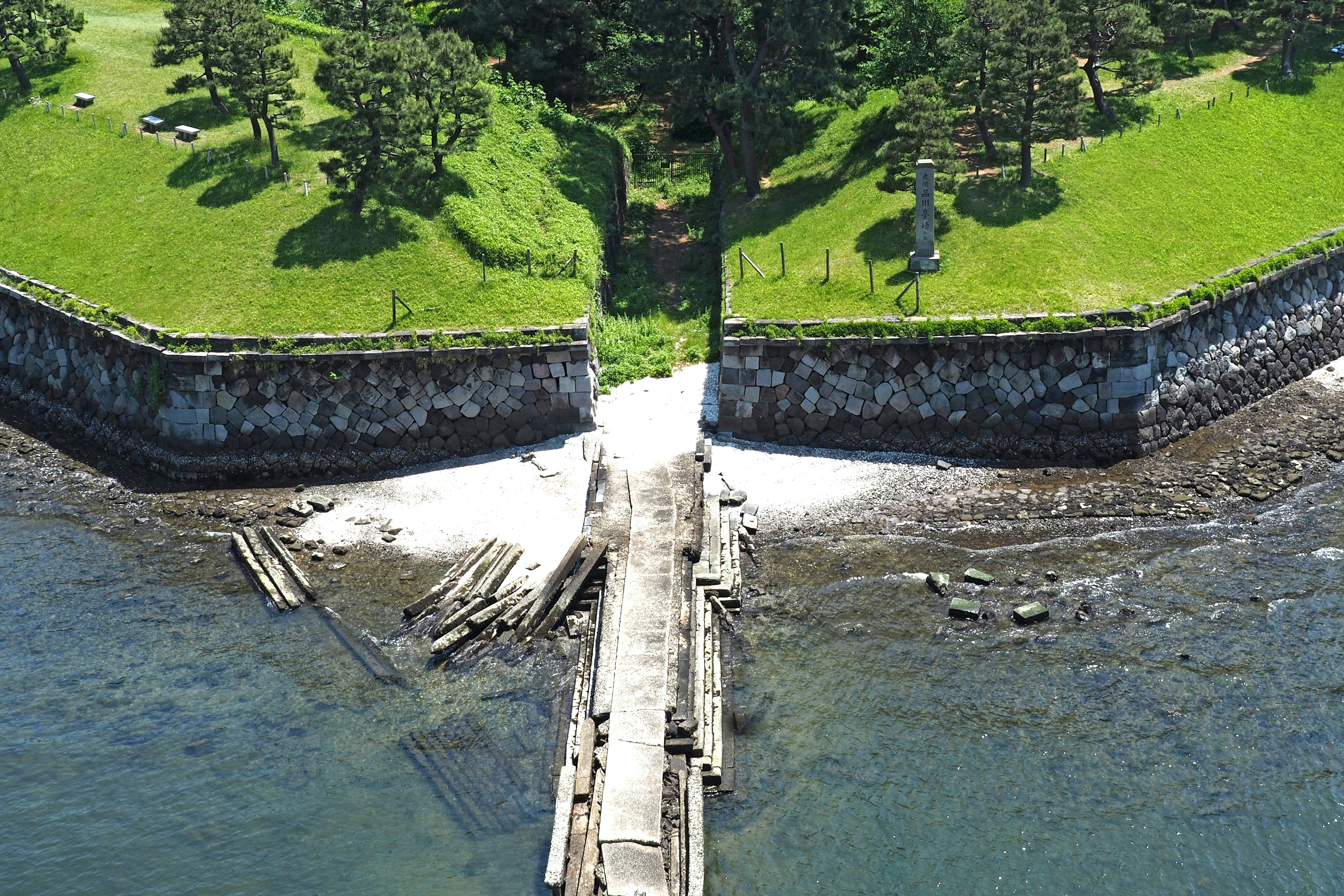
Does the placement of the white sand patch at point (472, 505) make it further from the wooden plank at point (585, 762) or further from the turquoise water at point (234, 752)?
the wooden plank at point (585, 762)

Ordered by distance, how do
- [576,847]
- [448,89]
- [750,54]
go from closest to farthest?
[576,847], [448,89], [750,54]

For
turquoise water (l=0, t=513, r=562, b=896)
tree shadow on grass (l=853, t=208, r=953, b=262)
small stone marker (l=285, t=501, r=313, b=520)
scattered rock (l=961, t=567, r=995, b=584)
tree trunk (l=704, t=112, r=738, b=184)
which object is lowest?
turquoise water (l=0, t=513, r=562, b=896)

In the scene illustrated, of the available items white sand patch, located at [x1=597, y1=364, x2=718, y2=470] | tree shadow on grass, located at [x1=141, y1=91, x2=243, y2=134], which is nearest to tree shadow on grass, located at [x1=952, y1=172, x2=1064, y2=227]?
white sand patch, located at [x1=597, y1=364, x2=718, y2=470]

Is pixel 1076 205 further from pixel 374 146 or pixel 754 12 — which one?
pixel 374 146

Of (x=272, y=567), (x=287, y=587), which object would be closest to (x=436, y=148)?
(x=272, y=567)

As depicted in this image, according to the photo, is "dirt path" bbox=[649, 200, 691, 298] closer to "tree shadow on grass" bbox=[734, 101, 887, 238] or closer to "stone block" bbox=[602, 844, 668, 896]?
"tree shadow on grass" bbox=[734, 101, 887, 238]

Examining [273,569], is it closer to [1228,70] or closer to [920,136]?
[920,136]
